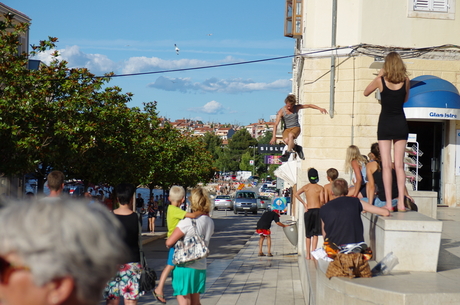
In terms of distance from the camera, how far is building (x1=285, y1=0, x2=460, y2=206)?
16297 millimetres

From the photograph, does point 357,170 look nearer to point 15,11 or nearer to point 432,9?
point 432,9

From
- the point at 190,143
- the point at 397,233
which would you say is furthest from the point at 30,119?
the point at 190,143

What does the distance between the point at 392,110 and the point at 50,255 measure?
247 inches

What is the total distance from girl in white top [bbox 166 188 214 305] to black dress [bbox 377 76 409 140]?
242cm

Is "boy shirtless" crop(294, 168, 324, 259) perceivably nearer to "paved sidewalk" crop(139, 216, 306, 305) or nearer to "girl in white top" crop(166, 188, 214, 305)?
"paved sidewalk" crop(139, 216, 306, 305)

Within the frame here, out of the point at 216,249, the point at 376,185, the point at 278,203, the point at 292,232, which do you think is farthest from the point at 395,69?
the point at 278,203

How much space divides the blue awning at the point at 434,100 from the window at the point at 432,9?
198 centimetres

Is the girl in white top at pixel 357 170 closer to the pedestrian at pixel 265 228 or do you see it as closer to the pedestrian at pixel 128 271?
the pedestrian at pixel 128 271

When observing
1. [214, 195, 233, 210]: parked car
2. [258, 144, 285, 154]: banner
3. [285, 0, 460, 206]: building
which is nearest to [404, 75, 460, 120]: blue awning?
[285, 0, 460, 206]: building

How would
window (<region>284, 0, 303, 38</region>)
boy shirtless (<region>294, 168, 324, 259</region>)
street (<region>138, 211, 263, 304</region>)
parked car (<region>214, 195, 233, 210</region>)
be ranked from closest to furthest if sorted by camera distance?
boy shirtless (<region>294, 168, 324, 259</region>) < street (<region>138, 211, 263, 304</region>) < window (<region>284, 0, 303, 38</region>) < parked car (<region>214, 195, 233, 210</region>)

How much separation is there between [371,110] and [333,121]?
3.51 ft

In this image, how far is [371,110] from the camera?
16.3m

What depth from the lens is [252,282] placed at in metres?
12.9

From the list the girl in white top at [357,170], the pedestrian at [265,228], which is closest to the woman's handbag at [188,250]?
the girl in white top at [357,170]
